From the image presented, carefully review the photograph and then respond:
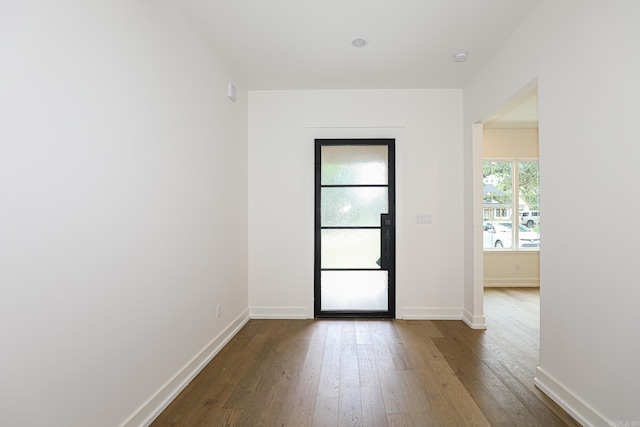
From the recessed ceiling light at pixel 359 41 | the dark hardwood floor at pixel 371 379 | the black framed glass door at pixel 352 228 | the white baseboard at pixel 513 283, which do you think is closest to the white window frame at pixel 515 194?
the white baseboard at pixel 513 283

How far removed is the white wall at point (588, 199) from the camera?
5.39 ft

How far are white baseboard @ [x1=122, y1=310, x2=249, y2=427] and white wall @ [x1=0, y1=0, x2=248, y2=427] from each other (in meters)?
0.02

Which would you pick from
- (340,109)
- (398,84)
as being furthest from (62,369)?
(398,84)

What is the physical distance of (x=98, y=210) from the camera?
5.20ft

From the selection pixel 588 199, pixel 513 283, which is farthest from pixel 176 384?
pixel 513 283

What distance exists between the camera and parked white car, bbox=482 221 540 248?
19.2ft

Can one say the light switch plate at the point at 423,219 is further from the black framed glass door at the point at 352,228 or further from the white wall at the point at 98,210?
the white wall at the point at 98,210

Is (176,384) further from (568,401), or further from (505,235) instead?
(505,235)

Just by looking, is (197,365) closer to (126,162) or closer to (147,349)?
(147,349)

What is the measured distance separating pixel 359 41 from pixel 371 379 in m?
2.76

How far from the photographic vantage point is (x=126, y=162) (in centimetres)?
179

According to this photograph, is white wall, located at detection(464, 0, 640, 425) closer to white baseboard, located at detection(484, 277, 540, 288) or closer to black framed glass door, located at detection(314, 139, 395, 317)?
black framed glass door, located at detection(314, 139, 395, 317)

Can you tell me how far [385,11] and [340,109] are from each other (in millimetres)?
1607

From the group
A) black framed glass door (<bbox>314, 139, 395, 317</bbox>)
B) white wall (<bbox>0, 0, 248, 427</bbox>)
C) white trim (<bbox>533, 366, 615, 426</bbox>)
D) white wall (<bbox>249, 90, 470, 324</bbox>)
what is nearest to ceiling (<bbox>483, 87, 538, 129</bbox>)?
white wall (<bbox>249, 90, 470, 324</bbox>)
